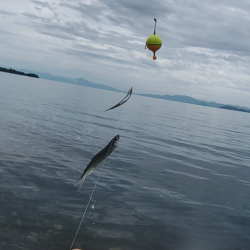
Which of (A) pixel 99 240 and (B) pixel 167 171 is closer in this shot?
(A) pixel 99 240

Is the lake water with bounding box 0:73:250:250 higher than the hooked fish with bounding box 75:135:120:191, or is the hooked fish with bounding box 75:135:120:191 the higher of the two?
the hooked fish with bounding box 75:135:120:191

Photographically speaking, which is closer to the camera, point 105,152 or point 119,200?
point 105,152

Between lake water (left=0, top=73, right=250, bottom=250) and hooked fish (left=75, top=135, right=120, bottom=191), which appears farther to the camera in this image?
lake water (left=0, top=73, right=250, bottom=250)

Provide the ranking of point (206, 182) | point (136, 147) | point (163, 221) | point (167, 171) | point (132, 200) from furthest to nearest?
point (136, 147) < point (167, 171) < point (206, 182) < point (132, 200) < point (163, 221)

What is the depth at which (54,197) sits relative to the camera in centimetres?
1109

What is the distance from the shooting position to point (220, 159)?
2275 centimetres

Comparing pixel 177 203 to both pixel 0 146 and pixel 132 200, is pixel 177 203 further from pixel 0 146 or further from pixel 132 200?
pixel 0 146

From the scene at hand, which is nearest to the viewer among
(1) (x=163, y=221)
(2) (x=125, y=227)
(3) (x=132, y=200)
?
(2) (x=125, y=227)

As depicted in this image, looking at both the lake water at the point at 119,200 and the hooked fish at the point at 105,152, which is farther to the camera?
the lake water at the point at 119,200

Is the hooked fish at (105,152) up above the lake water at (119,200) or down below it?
above

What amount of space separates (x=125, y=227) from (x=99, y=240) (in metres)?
1.20

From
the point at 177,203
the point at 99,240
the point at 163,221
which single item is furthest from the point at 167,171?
the point at 99,240

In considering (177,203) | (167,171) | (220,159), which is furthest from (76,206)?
(220,159)

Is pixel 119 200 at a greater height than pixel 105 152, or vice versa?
pixel 105 152
